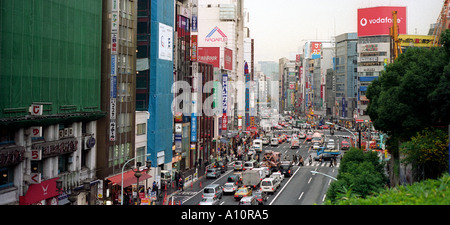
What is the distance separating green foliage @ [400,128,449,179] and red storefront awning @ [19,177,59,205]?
24.1 m

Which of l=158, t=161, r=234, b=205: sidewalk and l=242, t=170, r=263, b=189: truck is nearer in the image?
l=158, t=161, r=234, b=205: sidewalk

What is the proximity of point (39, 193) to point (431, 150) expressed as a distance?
992 inches

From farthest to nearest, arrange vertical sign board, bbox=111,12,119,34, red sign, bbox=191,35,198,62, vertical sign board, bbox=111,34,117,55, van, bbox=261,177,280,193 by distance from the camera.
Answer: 1. red sign, bbox=191,35,198,62
2. van, bbox=261,177,280,193
3. vertical sign board, bbox=111,12,119,34
4. vertical sign board, bbox=111,34,117,55

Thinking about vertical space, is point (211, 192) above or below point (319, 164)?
above

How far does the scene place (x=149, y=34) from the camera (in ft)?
180

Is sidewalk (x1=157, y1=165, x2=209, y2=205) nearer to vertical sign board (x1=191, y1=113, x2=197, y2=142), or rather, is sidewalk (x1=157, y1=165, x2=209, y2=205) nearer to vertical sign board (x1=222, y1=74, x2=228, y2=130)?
vertical sign board (x1=191, y1=113, x2=197, y2=142)

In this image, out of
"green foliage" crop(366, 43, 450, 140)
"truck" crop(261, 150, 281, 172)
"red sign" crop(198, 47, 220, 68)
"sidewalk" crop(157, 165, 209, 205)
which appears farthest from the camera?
"red sign" crop(198, 47, 220, 68)

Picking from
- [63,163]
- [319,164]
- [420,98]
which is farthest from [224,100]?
[420,98]

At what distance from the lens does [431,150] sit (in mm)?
28750

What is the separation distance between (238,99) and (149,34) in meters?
73.4

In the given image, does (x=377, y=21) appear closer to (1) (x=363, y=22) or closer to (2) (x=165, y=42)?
(1) (x=363, y=22)

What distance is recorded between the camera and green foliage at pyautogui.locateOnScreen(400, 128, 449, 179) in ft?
94.7

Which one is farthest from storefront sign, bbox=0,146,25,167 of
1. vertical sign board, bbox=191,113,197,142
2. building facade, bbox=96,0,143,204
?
vertical sign board, bbox=191,113,197,142
